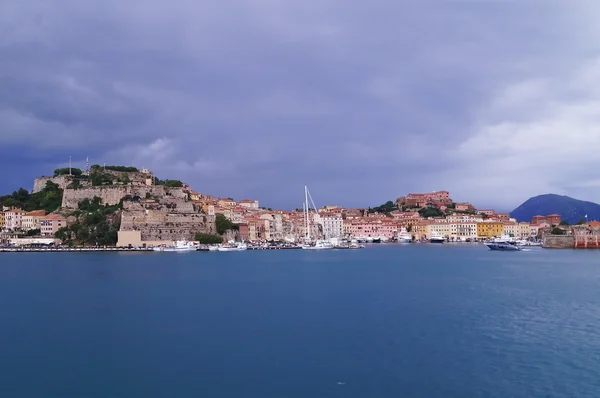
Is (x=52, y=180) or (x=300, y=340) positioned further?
(x=52, y=180)

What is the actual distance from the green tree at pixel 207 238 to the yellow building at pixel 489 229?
32.6 m

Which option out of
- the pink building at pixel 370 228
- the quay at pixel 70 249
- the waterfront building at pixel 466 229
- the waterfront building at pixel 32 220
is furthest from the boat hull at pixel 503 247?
the waterfront building at pixel 32 220

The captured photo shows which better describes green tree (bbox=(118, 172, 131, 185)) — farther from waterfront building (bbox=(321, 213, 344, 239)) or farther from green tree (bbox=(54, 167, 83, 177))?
waterfront building (bbox=(321, 213, 344, 239))

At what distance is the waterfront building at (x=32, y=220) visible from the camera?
46.6m

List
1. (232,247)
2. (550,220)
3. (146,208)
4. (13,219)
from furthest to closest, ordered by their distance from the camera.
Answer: (550,220) < (13,219) < (232,247) < (146,208)

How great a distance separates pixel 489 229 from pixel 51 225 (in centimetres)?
4591

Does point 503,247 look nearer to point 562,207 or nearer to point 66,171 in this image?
point 66,171

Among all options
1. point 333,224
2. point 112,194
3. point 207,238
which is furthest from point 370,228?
point 112,194

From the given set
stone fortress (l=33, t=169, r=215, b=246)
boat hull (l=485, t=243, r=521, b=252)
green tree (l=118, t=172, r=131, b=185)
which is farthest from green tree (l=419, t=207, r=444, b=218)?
green tree (l=118, t=172, r=131, b=185)

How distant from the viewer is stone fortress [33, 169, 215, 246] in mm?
43531

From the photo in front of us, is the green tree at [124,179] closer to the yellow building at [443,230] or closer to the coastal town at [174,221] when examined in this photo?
the coastal town at [174,221]

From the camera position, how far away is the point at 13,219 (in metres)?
48.6

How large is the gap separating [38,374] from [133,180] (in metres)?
45.2

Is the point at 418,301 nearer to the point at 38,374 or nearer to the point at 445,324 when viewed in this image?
the point at 445,324
